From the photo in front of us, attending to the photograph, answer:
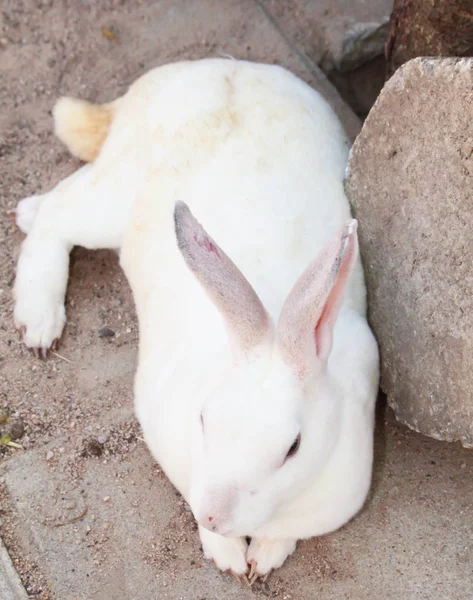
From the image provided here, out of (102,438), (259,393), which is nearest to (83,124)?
(102,438)

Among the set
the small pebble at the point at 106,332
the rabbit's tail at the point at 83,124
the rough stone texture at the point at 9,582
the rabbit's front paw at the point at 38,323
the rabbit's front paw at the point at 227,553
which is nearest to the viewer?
the rough stone texture at the point at 9,582

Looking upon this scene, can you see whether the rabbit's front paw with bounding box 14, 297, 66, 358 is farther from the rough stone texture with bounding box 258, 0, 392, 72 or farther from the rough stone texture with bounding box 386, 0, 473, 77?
the rough stone texture with bounding box 258, 0, 392, 72

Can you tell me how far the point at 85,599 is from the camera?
8.41 feet

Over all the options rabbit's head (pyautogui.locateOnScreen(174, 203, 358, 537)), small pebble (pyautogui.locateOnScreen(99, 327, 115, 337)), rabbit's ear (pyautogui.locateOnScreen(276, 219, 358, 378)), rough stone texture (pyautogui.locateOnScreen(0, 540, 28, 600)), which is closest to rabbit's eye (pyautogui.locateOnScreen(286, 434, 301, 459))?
rabbit's head (pyautogui.locateOnScreen(174, 203, 358, 537))

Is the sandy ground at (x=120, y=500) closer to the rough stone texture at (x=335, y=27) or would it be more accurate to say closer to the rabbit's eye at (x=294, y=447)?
the rabbit's eye at (x=294, y=447)

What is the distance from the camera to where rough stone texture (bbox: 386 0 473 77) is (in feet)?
9.95

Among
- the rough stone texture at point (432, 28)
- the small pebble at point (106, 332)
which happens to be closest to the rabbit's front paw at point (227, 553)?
the small pebble at point (106, 332)

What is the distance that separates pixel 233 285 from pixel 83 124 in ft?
5.92

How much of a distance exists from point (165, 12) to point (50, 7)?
62 centimetres

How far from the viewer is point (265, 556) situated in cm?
262

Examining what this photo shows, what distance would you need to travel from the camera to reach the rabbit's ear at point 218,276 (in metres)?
2.04

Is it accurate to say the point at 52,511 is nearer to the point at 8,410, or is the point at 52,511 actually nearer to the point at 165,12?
the point at 8,410

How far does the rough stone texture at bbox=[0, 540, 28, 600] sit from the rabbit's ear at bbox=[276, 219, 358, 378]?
3.83 feet

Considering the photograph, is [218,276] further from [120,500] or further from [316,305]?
[120,500]
